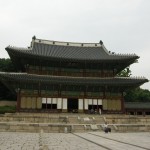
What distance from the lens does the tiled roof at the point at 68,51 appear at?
131ft

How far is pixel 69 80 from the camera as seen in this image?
39312 mm

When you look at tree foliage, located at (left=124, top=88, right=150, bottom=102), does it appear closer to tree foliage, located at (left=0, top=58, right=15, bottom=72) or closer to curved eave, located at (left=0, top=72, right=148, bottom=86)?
tree foliage, located at (left=0, top=58, right=15, bottom=72)

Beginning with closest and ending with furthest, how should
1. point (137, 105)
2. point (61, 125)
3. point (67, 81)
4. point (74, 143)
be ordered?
point (74, 143), point (61, 125), point (67, 81), point (137, 105)

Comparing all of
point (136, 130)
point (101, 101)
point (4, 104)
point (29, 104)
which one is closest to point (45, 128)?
point (136, 130)

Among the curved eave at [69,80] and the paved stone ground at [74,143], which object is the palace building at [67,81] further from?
the paved stone ground at [74,143]

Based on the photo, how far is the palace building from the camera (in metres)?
38.7

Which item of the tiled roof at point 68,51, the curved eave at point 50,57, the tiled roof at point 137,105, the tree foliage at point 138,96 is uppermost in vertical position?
the tiled roof at point 68,51

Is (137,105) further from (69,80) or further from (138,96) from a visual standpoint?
(138,96)

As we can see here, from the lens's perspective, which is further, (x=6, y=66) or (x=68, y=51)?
(x=6, y=66)

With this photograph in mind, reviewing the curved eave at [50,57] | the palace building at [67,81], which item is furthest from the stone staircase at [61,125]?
the curved eave at [50,57]

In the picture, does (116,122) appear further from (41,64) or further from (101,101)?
(41,64)

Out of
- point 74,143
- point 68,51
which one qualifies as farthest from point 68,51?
point 74,143

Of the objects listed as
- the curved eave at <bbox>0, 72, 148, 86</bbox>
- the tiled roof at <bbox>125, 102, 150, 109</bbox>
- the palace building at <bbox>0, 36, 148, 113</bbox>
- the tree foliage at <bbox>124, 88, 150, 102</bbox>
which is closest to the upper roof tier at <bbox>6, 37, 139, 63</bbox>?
the palace building at <bbox>0, 36, 148, 113</bbox>

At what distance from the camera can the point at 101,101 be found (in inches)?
1601
